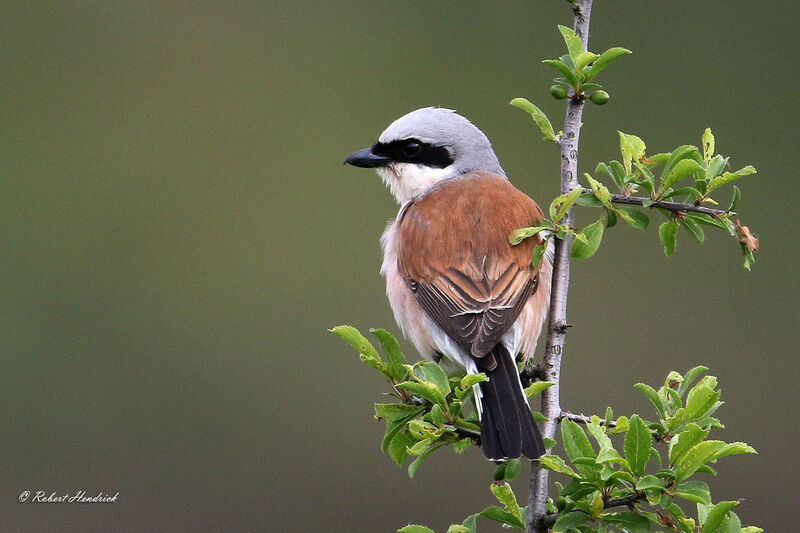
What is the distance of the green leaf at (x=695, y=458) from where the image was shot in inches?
70.7

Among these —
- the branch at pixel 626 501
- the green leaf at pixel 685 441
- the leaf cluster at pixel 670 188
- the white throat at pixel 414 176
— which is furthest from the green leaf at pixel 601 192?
the white throat at pixel 414 176

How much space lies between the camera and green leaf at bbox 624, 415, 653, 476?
5.92ft

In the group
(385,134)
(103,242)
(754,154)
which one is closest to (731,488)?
(754,154)

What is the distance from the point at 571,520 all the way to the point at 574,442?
146 mm

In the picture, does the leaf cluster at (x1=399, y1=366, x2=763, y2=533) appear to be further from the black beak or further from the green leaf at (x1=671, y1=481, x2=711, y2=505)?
the black beak

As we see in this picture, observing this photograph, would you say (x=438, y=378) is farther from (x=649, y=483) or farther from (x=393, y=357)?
(x=649, y=483)

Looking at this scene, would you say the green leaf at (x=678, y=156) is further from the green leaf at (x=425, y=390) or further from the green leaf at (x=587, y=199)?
the green leaf at (x=425, y=390)

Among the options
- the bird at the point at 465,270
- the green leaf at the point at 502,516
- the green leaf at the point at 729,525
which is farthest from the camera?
the bird at the point at 465,270

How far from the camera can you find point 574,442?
6.16ft

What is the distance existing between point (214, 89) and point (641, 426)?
18.2 feet

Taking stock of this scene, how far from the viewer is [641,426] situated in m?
1.80

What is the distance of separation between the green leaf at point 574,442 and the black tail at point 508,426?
120mm

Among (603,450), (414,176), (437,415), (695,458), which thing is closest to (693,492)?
(695,458)

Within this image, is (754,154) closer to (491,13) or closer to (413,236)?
(491,13)
